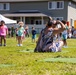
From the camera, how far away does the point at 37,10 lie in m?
61.2

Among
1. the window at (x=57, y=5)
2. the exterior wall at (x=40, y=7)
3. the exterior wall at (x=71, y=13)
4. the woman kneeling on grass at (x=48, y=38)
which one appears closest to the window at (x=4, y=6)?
the exterior wall at (x=40, y=7)

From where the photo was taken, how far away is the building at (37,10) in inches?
2361

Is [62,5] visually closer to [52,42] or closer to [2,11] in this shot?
[2,11]

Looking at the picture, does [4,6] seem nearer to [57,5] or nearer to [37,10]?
[37,10]

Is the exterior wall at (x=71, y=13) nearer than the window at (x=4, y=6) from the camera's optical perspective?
Yes

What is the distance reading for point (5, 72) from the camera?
9.00 meters

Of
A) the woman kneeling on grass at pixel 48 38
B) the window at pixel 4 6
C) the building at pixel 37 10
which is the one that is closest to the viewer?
the woman kneeling on grass at pixel 48 38

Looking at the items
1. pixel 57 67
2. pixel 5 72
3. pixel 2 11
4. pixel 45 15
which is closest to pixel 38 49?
pixel 57 67

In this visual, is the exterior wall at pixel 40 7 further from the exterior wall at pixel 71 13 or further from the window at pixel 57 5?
the exterior wall at pixel 71 13

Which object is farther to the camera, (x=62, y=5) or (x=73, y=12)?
(x=73, y=12)

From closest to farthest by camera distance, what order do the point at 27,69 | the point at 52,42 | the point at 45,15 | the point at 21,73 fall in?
1. the point at 21,73
2. the point at 27,69
3. the point at 52,42
4. the point at 45,15

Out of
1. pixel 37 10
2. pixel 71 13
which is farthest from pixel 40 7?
pixel 71 13

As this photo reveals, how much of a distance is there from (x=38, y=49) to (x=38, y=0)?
45.2 metres

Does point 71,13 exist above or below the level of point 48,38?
above
